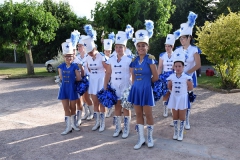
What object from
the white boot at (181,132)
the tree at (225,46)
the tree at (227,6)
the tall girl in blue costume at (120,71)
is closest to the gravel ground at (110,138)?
the white boot at (181,132)

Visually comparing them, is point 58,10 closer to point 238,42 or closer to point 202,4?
point 202,4

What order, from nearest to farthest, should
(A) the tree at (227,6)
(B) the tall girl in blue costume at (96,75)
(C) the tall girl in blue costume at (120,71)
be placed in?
(C) the tall girl in blue costume at (120,71)
(B) the tall girl in blue costume at (96,75)
(A) the tree at (227,6)

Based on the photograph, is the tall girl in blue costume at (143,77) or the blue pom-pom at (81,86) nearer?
the tall girl in blue costume at (143,77)

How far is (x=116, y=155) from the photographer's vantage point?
4629 mm

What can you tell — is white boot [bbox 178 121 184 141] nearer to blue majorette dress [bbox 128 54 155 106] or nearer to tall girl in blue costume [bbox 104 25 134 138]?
blue majorette dress [bbox 128 54 155 106]

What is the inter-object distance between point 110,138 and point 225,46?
661 centimetres

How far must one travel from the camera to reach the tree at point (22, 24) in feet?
45.5

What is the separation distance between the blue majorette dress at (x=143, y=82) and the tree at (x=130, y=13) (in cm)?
734

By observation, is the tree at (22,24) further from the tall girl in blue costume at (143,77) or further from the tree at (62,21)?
the tall girl in blue costume at (143,77)

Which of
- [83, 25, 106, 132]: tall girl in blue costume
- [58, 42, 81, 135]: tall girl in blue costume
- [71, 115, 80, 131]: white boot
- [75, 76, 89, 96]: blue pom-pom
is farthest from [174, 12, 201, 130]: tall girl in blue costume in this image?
[71, 115, 80, 131]: white boot

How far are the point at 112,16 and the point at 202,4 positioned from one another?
1465cm

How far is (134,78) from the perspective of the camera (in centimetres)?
498

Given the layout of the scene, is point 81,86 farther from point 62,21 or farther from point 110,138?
point 62,21

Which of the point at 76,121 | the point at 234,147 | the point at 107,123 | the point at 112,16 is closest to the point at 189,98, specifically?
the point at 234,147
